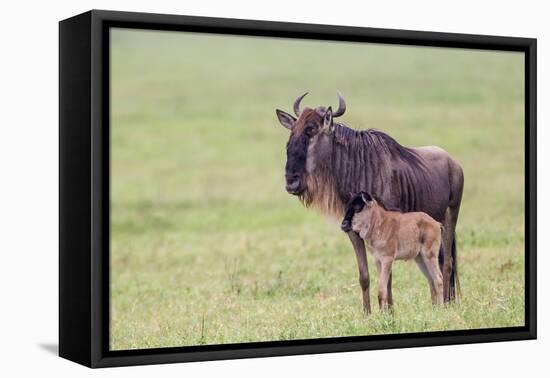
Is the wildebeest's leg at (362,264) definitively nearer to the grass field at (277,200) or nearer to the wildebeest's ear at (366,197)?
the grass field at (277,200)

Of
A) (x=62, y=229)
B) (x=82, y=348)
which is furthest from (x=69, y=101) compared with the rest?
(x=82, y=348)

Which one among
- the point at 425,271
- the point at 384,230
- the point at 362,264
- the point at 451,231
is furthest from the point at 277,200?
the point at 384,230

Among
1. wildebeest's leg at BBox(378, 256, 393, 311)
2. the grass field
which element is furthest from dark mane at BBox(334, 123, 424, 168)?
wildebeest's leg at BBox(378, 256, 393, 311)

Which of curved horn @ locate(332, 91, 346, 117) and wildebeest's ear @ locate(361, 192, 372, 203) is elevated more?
curved horn @ locate(332, 91, 346, 117)

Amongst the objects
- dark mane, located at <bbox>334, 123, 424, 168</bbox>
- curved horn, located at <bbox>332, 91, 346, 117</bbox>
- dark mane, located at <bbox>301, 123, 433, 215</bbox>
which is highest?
curved horn, located at <bbox>332, 91, 346, 117</bbox>

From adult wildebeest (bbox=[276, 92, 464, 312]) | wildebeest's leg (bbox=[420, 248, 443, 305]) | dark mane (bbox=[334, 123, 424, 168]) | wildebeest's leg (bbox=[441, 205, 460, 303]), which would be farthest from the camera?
wildebeest's leg (bbox=[441, 205, 460, 303])

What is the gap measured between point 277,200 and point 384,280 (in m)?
3.95

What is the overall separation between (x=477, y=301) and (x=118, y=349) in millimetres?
3396

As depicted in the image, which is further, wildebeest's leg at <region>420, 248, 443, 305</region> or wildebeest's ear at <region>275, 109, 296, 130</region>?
wildebeest's leg at <region>420, 248, 443, 305</region>

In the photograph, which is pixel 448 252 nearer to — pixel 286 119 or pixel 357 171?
pixel 357 171

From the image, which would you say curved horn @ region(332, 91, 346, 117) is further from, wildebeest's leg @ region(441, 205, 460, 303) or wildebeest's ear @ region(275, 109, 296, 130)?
wildebeest's leg @ region(441, 205, 460, 303)

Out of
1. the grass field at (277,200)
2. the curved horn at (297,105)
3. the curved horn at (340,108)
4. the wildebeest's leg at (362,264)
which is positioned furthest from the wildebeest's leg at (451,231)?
the curved horn at (297,105)

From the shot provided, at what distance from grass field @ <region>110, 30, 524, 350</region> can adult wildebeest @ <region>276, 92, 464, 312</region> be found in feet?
0.46

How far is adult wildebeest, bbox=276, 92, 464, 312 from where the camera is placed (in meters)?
11.0
